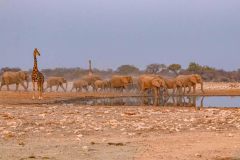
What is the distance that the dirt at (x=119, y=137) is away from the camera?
36.6 feet

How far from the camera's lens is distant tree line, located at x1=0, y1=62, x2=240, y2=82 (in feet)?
236

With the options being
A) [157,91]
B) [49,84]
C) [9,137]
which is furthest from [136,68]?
[9,137]

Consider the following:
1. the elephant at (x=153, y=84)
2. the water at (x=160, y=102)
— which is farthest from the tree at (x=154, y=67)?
the water at (x=160, y=102)

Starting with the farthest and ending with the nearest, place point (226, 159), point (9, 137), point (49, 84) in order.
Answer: point (49, 84) → point (9, 137) → point (226, 159)

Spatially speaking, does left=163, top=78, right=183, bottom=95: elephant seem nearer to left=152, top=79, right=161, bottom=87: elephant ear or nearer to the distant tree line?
left=152, top=79, right=161, bottom=87: elephant ear

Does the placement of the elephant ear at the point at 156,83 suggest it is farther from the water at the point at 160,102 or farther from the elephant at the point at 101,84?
the elephant at the point at 101,84

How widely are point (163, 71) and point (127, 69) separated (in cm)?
520

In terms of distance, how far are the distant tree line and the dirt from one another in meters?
52.2

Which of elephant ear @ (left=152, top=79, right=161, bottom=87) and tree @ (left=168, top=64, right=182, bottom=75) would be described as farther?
tree @ (left=168, top=64, right=182, bottom=75)

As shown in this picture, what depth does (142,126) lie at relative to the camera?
15.4m

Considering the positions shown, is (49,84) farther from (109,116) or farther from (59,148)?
(59,148)

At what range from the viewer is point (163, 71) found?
80062 millimetres

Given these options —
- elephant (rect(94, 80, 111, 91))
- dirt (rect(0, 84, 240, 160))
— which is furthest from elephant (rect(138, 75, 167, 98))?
dirt (rect(0, 84, 240, 160))

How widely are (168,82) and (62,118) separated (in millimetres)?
27559
